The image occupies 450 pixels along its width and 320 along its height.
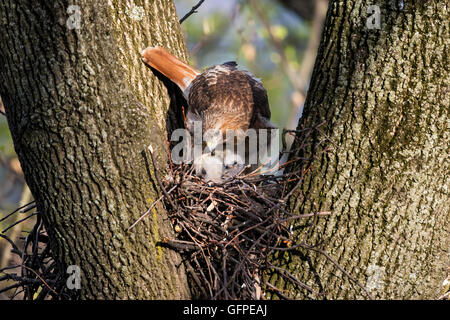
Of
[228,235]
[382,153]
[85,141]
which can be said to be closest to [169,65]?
[85,141]

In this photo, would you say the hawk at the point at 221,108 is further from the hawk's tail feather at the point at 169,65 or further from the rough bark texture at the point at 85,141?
the rough bark texture at the point at 85,141

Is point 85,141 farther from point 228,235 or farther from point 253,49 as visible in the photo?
point 253,49

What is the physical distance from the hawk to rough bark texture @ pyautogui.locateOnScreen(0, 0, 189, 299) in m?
0.99

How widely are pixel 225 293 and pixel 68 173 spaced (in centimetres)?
101

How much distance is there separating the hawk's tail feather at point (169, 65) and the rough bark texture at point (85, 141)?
2.07ft

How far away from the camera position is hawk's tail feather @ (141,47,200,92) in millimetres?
3004

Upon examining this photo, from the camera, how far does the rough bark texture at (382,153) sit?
7.30ft

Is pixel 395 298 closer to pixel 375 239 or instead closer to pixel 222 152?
pixel 375 239

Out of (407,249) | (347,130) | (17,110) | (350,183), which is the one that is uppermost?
(17,110)

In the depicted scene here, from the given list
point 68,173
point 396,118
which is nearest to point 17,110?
point 68,173

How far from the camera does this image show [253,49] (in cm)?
721

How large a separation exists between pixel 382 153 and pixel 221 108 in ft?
5.82

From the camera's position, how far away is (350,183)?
7.79ft

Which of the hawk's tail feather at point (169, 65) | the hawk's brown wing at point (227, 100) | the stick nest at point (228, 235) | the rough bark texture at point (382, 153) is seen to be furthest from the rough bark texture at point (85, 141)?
the hawk's brown wing at point (227, 100)
